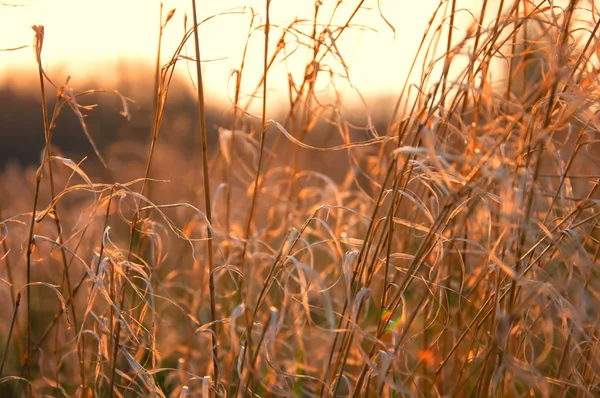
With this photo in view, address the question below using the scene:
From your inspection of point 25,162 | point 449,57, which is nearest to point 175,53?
point 449,57

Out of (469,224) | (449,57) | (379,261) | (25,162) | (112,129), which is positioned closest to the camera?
(449,57)

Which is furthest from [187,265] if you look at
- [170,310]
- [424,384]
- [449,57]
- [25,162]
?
[25,162]

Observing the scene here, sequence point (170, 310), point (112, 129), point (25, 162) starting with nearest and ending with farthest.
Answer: point (170, 310)
point (112, 129)
point (25, 162)

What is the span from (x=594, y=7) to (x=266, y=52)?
1.67ft

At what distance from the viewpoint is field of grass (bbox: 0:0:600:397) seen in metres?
0.81

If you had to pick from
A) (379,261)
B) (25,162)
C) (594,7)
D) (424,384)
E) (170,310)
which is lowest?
(25,162)

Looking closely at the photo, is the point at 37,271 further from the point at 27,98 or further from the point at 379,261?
the point at 27,98

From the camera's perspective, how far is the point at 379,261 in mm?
966

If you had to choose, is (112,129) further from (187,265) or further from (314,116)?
(314,116)

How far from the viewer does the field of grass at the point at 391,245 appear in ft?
2.65

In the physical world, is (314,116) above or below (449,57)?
below

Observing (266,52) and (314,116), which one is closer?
(266,52)

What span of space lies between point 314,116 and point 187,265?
4.67 feet

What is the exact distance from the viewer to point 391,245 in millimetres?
1507
